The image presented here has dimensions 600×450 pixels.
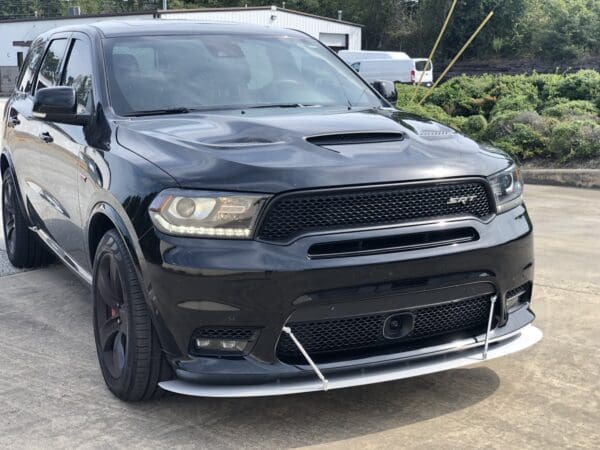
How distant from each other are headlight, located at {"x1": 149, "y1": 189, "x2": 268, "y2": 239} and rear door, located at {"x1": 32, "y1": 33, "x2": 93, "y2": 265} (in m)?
1.23

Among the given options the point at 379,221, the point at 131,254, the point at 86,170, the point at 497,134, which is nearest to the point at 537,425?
the point at 379,221

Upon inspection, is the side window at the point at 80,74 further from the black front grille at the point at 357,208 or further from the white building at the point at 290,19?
the white building at the point at 290,19

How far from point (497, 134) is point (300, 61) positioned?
291 inches

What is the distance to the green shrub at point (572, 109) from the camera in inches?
479

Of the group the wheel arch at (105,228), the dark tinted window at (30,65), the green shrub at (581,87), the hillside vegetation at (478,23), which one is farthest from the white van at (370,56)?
the wheel arch at (105,228)

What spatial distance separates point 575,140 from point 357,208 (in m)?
8.35

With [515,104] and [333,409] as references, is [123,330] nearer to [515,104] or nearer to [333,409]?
[333,409]

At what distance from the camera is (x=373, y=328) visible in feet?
10.7

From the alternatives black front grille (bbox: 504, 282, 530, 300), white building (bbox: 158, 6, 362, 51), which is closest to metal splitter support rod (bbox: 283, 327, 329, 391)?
black front grille (bbox: 504, 282, 530, 300)

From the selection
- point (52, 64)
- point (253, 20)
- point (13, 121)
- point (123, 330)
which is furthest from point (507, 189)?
point (253, 20)

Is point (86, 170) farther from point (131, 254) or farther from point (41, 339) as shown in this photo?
point (41, 339)

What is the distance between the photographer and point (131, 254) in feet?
11.0

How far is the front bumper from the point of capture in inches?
119

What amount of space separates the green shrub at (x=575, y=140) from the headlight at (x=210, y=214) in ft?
27.9
